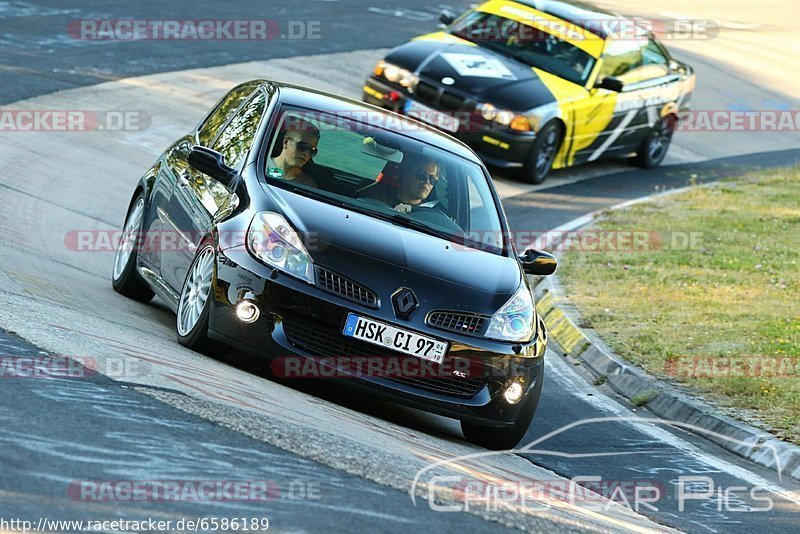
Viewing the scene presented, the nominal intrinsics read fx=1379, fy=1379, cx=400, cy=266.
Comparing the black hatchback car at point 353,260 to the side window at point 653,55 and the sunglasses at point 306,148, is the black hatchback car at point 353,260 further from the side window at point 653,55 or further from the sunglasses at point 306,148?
the side window at point 653,55

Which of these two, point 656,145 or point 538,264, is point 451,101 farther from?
point 538,264

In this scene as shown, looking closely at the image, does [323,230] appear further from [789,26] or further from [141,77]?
[789,26]

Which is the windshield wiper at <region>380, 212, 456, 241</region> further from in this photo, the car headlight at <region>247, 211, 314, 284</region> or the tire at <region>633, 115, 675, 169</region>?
the tire at <region>633, 115, 675, 169</region>

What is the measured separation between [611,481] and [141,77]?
1176 centimetres

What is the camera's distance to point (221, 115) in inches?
369

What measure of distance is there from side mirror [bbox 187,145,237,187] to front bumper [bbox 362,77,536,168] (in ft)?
25.9

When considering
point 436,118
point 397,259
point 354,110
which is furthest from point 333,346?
point 436,118

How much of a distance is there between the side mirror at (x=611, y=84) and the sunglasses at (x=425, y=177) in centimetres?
884

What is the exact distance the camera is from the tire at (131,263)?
30.4 ft

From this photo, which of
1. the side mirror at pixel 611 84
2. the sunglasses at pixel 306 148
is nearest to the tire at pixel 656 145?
the side mirror at pixel 611 84

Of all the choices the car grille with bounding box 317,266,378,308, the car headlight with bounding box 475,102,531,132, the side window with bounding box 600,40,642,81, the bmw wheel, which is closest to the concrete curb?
the car grille with bounding box 317,266,378,308

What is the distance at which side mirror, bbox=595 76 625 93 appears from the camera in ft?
55.6

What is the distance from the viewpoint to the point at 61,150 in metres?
14.0

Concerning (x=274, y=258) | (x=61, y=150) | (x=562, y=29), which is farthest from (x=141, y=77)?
(x=274, y=258)
